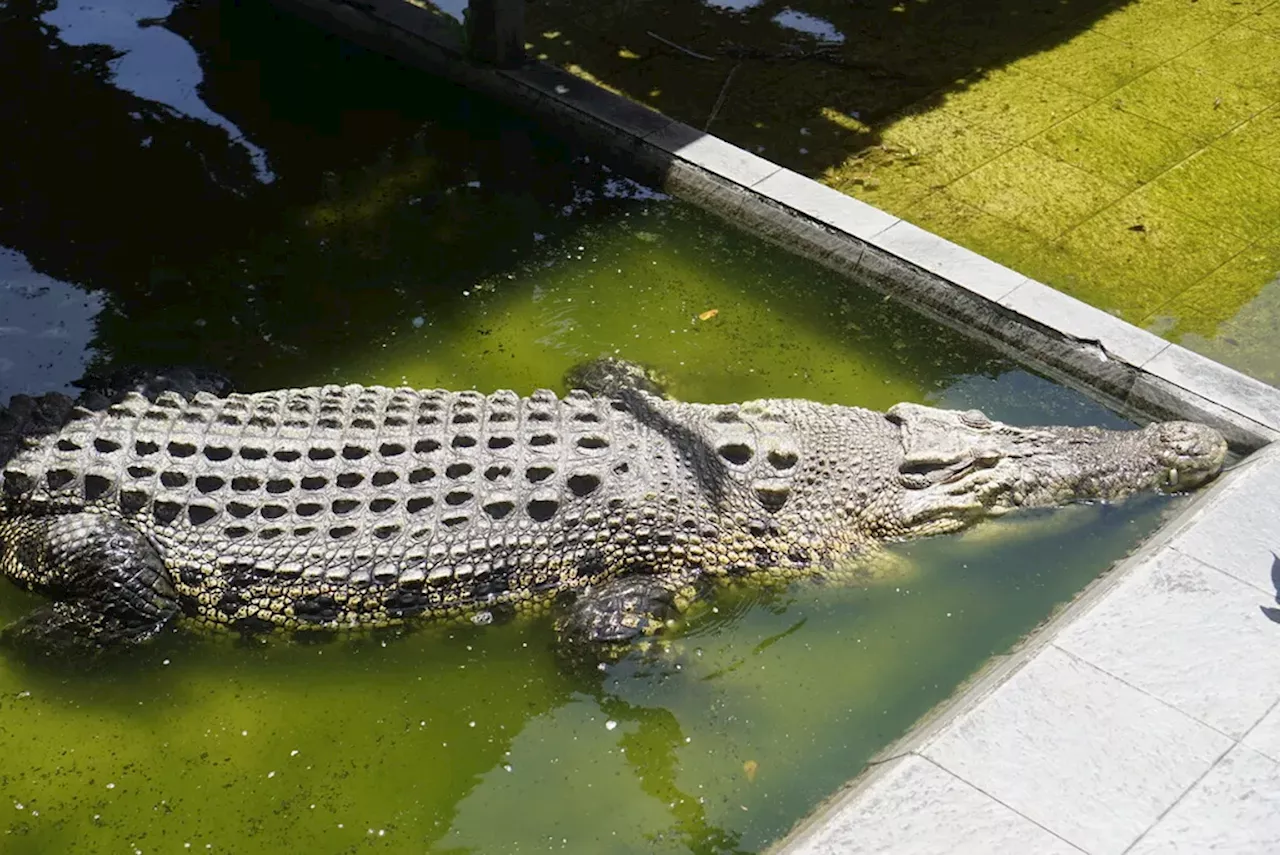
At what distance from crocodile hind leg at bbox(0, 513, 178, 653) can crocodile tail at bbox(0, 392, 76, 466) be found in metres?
0.29

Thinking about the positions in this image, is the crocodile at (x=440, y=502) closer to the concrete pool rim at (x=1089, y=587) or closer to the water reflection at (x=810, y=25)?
the concrete pool rim at (x=1089, y=587)

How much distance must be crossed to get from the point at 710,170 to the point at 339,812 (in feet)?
13.1

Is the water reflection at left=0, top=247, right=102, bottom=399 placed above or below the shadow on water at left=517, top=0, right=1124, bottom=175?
below

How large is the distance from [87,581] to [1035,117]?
19.6 feet

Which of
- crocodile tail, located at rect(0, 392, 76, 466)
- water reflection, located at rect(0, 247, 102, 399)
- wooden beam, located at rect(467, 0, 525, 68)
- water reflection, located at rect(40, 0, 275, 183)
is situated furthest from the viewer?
water reflection, located at rect(40, 0, 275, 183)

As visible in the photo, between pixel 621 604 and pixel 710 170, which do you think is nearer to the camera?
pixel 621 604

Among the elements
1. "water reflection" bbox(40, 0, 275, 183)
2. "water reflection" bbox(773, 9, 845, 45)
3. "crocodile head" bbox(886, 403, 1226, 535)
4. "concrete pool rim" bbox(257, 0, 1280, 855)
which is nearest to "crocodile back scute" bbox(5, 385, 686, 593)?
"crocodile head" bbox(886, 403, 1226, 535)

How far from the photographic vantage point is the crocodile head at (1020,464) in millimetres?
4719

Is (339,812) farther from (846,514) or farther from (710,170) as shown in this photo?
(710,170)

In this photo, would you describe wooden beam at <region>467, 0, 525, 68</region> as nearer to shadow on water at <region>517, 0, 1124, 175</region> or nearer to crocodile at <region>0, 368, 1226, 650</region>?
shadow on water at <region>517, 0, 1124, 175</region>

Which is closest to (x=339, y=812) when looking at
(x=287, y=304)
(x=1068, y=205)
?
(x=287, y=304)

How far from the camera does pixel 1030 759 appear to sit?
3578 millimetres

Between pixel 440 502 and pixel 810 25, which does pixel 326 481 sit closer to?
pixel 440 502

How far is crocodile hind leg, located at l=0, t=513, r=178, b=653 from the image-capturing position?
4316mm
